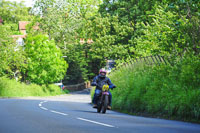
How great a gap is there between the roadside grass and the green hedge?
28899 mm

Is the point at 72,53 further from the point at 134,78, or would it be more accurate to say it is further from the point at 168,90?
the point at 168,90

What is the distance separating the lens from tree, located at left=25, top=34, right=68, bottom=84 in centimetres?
6038

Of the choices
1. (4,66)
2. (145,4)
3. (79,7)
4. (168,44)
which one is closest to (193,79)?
(168,44)

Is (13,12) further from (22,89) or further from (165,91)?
(165,91)

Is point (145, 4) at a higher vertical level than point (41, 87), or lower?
higher

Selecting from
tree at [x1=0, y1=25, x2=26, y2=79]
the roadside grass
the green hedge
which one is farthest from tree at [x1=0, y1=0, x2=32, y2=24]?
the green hedge

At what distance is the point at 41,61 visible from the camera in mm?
61406

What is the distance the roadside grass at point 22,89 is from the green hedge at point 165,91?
28.9m

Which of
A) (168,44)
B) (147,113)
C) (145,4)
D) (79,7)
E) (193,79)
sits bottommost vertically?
(147,113)

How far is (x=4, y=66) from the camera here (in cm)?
4906

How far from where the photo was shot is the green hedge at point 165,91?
14.1 meters

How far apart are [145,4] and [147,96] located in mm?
29603

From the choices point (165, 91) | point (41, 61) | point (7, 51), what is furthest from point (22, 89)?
point (165, 91)

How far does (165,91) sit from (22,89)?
1526 inches
